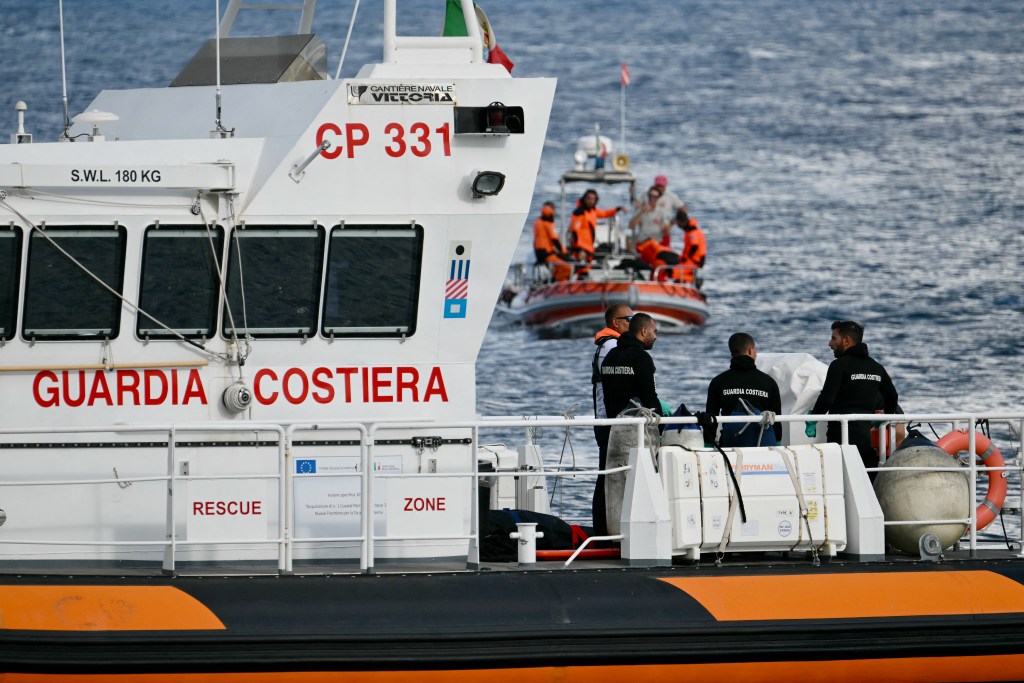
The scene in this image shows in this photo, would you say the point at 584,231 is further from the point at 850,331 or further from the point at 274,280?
the point at 274,280

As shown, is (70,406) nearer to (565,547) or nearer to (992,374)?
(565,547)

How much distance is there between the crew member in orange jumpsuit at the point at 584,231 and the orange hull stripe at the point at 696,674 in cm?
1952

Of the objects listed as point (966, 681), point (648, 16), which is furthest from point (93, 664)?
point (648, 16)

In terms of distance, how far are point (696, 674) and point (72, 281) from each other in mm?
3343

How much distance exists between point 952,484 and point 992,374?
633 inches

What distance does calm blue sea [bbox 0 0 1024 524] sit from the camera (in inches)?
997

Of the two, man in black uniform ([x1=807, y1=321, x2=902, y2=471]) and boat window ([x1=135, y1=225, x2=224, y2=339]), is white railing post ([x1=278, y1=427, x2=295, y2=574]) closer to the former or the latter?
boat window ([x1=135, y1=225, x2=224, y2=339])

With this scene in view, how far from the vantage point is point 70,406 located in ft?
23.6

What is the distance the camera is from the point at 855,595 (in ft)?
23.3

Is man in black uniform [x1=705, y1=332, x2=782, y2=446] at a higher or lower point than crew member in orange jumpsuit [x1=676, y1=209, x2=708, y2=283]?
lower

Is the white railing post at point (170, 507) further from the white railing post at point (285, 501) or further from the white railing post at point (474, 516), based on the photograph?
the white railing post at point (474, 516)

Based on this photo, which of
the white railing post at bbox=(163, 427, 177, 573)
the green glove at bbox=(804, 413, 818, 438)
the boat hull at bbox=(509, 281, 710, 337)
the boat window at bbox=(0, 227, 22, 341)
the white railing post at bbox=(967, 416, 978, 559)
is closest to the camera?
the white railing post at bbox=(163, 427, 177, 573)

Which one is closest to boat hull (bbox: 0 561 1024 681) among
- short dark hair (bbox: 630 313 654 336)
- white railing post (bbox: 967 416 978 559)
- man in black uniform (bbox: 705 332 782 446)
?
white railing post (bbox: 967 416 978 559)

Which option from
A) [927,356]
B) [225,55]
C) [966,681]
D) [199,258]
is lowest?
[966,681]
